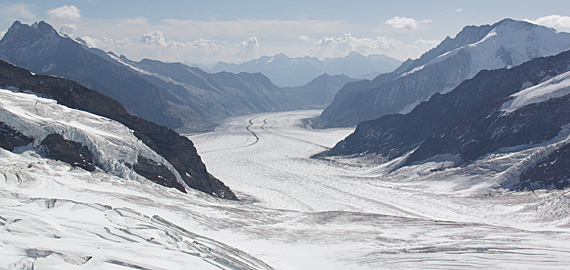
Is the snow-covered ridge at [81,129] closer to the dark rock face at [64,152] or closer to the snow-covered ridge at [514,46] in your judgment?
the dark rock face at [64,152]

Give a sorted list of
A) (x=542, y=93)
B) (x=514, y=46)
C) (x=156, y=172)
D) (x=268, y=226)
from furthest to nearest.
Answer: (x=514, y=46) → (x=542, y=93) → (x=156, y=172) → (x=268, y=226)

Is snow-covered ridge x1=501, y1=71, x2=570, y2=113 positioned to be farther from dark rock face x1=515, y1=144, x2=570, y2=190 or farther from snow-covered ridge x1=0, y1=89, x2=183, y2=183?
snow-covered ridge x1=0, y1=89, x2=183, y2=183

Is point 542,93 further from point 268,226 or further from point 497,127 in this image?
point 268,226

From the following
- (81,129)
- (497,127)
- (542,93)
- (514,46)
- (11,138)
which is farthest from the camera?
(514,46)

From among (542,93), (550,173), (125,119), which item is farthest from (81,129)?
(542,93)

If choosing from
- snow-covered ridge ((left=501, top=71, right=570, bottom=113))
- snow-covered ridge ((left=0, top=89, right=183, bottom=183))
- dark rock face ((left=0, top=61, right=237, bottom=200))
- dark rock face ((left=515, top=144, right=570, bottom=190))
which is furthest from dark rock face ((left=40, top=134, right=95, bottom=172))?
snow-covered ridge ((left=501, top=71, right=570, bottom=113))

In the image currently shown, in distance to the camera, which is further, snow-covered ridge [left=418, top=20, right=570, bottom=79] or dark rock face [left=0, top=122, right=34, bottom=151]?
snow-covered ridge [left=418, top=20, right=570, bottom=79]

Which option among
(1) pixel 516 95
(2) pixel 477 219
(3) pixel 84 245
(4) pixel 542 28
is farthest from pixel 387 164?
(4) pixel 542 28

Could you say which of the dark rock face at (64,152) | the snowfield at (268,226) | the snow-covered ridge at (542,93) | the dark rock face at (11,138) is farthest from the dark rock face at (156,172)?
the snow-covered ridge at (542,93)
